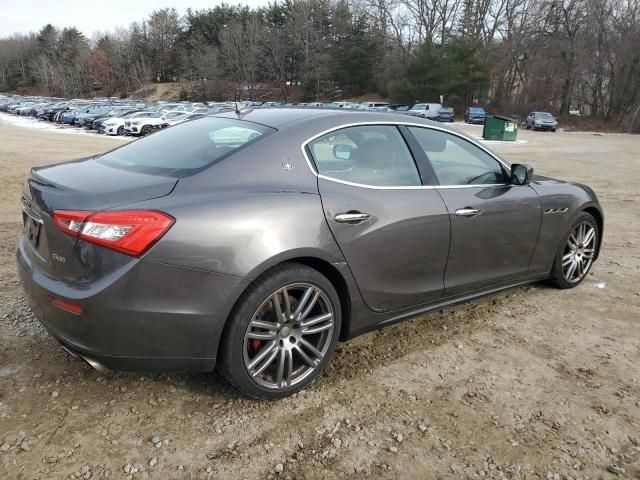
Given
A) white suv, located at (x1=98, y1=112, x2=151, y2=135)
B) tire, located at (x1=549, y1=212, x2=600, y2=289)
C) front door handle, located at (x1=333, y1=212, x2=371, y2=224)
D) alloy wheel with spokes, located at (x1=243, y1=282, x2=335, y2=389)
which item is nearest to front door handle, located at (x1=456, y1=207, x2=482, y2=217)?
front door handle, located at (x1=333, y1=212, x2=371, y2=224)

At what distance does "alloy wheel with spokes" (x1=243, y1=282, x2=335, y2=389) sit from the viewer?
2.63 meters

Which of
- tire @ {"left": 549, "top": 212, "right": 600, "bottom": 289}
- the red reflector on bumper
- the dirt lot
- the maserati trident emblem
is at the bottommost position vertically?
the dirt lot

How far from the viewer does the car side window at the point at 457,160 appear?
341cm

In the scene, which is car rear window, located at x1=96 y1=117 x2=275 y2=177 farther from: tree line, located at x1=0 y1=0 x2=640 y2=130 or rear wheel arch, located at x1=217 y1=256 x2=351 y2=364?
tree line, located at x1=0 y1=0 x2=640 y2=130

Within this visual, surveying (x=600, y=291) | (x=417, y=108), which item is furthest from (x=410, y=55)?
(x=600, y=291)

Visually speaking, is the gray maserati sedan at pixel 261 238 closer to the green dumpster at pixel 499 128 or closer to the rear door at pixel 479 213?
the rear door at pixel 479 213

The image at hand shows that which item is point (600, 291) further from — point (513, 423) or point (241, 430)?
point (241, 430)

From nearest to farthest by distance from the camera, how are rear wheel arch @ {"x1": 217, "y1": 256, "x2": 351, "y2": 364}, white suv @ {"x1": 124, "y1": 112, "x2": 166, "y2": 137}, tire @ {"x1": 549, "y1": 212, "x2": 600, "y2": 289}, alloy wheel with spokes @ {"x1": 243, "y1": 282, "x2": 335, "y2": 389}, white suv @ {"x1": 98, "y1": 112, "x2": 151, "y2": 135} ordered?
rear wheel arch @ {"x1": 217, "y1": 256, "x2": 351, "y2": 364} → alloy wheel with spokes @ {"x1": 243, "y1": 282, "x2": 335, "y2": 389} → tire @ {"x1": 549, "y1": 212, "x2": 600, "y2": 289} → white suv @ {"x1": 124, "y1": 112, "x2": 166, "y2": 137} → white suv @ {"x1": 98, "y1": 112, "x2": 151, "y2": 135}

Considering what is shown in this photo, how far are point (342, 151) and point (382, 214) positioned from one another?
453 mm

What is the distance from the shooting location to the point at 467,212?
11.1 ft

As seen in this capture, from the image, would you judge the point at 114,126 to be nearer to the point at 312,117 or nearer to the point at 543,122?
the point at 312,117

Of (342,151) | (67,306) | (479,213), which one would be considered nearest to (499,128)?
(479,213)

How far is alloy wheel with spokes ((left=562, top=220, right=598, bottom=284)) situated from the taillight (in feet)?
11.5

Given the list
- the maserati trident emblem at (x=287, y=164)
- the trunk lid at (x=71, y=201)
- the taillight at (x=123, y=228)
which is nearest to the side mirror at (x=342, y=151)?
the maserati trident emblem at (x=287, y=164)
